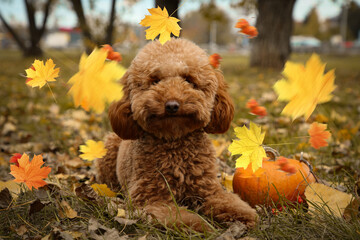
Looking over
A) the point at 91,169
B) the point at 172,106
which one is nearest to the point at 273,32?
the point at 91,169

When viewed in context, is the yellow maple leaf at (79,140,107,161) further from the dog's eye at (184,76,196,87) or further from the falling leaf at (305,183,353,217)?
the falling leaf at (305,183,353,217)

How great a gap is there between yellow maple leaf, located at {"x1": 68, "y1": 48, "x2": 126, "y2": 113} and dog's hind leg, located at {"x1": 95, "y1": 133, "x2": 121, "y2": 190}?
1.19 m

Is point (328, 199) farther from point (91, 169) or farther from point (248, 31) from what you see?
point (91, 169)

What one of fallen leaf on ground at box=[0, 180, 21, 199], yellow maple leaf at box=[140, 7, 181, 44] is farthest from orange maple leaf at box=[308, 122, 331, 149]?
fallen leaf on ground at box=[0, 180, 21, 199]

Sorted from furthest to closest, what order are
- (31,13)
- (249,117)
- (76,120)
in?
(31,13) → (76,120) → (249,117)

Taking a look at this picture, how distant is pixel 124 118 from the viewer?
226cm

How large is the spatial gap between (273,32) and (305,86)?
36.5 ft

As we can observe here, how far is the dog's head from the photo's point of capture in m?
2.04

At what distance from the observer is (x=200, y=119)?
6.91ft

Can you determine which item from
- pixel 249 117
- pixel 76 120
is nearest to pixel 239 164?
pixel 249 117

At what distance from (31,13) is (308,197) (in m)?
24.2

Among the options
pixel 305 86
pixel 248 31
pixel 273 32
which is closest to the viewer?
pixel 305 86

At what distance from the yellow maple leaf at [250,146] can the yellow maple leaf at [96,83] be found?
0.81 m

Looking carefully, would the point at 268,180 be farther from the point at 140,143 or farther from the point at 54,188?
the point at 54,188
